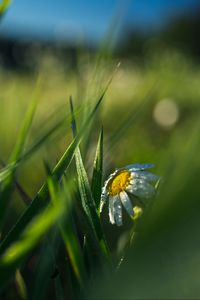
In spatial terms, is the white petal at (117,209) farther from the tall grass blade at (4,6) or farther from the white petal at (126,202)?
the tall grass blade at (4,6)

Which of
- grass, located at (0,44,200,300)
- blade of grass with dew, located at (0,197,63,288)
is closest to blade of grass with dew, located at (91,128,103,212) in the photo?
grass, located at (0,44,200,300)

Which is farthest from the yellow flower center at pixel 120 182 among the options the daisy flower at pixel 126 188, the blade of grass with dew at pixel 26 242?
the blade of grass with dew at pixel 26 242

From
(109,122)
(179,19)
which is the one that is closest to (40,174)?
(109,122)

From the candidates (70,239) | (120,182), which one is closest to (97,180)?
(120,182)

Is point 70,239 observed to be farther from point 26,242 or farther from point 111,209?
point 111,209

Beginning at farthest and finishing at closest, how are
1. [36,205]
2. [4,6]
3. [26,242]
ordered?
1. [4,6]
2. [36,205]
3. [26,242]

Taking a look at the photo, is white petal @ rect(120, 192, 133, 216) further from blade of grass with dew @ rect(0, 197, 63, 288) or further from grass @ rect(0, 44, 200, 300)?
blade of grass with dew @ rect(0, 197, 63, 288)

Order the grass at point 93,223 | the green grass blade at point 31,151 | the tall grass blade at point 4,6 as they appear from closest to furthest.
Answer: the grass at point 93,223
the green grass blade at point 31,151
the tall grass blade at point 4,6
